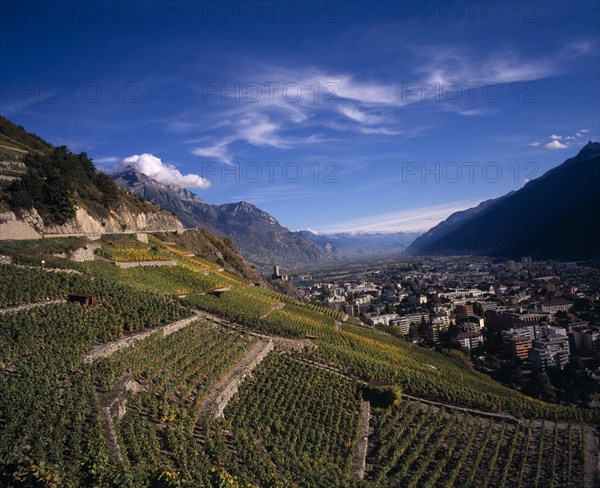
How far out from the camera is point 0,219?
82.7 ft

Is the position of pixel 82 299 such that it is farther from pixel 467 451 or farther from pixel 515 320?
pixel 515 320

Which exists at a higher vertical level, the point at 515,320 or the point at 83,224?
the point at 83,224

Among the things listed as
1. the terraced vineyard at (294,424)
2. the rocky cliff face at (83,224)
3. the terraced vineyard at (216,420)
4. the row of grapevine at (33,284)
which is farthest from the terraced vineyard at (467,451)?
the rocky cliff face at (83,224)

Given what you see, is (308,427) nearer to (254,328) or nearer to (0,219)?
(254,328)

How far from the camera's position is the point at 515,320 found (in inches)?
2675

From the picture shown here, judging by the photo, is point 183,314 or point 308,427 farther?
point 183,314

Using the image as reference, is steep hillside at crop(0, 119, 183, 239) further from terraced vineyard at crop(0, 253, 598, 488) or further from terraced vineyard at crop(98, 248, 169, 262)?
terraced vineyard at crop(0, 253, 598, 488)

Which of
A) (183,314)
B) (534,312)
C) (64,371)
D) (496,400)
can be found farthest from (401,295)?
(64,371)

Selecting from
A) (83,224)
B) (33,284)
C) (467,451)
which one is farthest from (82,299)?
(467,451)

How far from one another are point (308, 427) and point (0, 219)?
22.4 m

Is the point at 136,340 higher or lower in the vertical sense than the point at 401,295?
higher

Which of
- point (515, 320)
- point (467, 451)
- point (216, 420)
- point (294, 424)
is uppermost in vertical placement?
point (216, 420)

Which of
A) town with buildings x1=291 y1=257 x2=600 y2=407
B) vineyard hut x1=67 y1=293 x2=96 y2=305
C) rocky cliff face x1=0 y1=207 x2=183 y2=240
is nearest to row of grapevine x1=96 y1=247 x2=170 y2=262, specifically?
rocky cliff face x1=0 y1=207 x2=183 y2=240

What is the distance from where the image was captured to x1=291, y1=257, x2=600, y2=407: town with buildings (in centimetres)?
4506
